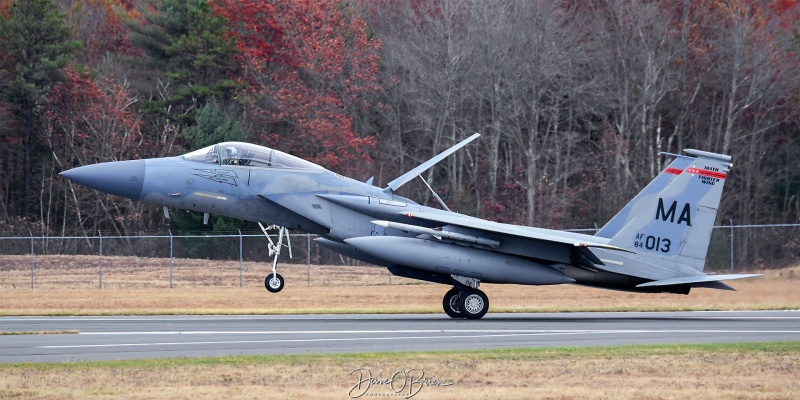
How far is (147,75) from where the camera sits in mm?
49656

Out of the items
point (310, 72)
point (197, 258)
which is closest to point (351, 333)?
point (197, 258)

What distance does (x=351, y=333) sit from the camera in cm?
1708

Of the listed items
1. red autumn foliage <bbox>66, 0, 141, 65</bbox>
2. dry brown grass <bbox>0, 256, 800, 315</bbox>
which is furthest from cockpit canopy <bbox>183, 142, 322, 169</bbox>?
red autumn foliage <bbox>66, 0, 141, 65</bbox>

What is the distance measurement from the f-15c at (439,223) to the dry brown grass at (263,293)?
1.79 m

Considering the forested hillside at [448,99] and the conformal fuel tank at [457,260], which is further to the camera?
the forested hillside at [448,99]

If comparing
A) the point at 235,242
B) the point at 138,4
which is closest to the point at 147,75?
the point at 138,4

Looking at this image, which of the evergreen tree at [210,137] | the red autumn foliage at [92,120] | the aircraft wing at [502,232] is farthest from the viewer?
the red autumn foliage at [92,120]

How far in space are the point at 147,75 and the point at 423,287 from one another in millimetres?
23334

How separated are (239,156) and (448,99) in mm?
26251

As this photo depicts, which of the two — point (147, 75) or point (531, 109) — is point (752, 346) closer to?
point (531, 109)

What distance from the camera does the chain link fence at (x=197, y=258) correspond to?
104ft

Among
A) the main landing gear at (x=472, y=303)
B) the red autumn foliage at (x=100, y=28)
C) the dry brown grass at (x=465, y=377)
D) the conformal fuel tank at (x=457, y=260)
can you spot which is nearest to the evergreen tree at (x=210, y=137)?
the red autumn foliage at (x=100, y=28)

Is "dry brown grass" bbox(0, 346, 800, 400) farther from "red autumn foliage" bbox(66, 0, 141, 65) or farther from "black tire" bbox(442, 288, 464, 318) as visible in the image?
"red autumn foliage" bbox(66, 0, 141, 65)

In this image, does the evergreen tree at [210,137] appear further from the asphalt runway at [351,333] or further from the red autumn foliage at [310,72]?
the asphalt runway at [351,333]
